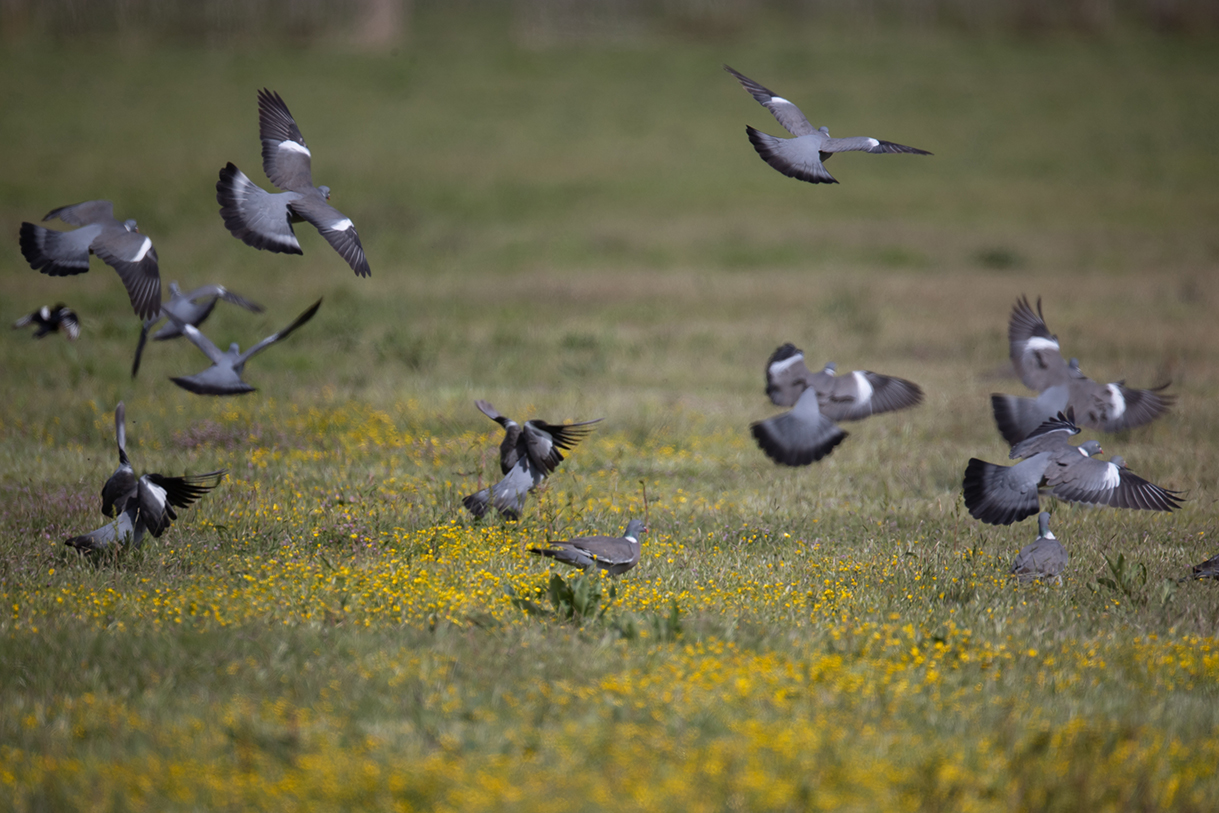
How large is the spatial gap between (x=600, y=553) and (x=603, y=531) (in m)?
1.37

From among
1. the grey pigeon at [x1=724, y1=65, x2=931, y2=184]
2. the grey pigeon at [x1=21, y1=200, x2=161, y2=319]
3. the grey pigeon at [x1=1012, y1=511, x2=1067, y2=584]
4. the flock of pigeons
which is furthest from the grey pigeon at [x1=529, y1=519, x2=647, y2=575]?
the grey pigeon at [x1=21, y1=200, x2=161, y2=319]

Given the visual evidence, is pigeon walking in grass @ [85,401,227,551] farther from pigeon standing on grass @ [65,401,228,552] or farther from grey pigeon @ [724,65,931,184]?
grey pigeon @ [724,65,931,184]

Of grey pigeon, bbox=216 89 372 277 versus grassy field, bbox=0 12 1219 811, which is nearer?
grassy field, bbox=0 12 1219 811

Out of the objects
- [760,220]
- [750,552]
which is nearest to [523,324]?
[750,552]

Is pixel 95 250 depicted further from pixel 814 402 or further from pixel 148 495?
pixel 814 402

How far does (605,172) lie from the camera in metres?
35.3

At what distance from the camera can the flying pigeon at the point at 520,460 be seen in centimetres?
810

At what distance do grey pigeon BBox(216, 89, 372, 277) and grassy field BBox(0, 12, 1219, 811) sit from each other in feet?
7.32

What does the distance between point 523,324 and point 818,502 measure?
9.74 meters

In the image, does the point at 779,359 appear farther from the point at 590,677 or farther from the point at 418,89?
the point at 418,89

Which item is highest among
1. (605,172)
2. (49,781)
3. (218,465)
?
(49,781)

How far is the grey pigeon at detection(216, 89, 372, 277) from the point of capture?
7664 millimetres

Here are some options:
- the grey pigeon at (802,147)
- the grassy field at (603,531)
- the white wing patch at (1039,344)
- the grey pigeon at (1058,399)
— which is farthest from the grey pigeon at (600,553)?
the white wing patch at (1039,344)

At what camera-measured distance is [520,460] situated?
8.45m
